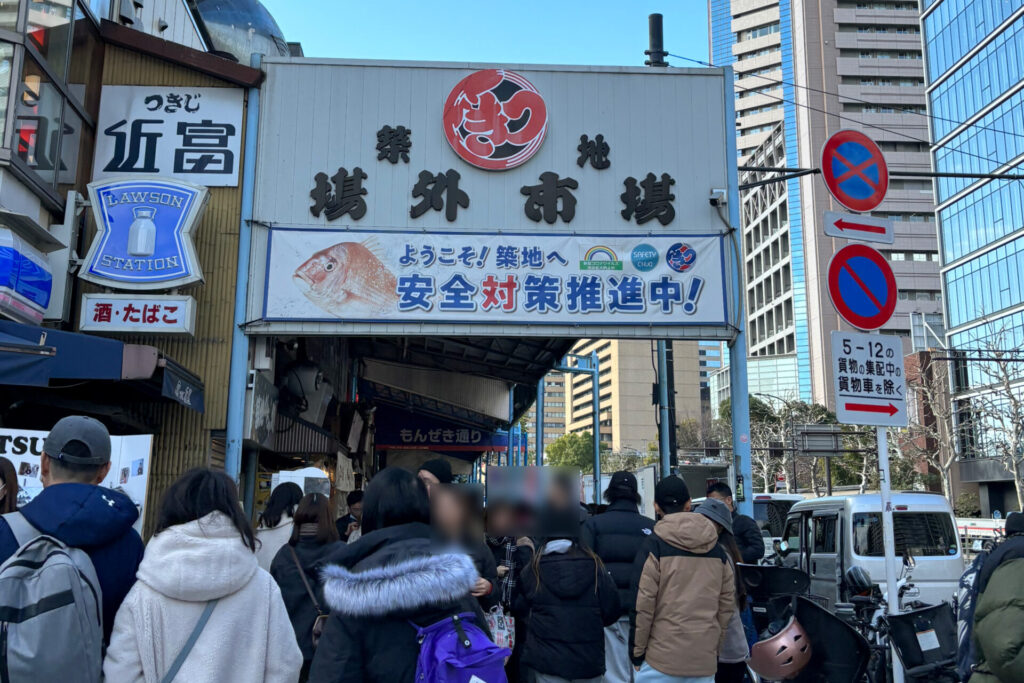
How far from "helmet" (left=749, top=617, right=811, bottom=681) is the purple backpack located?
306cm

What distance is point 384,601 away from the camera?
9.40ft

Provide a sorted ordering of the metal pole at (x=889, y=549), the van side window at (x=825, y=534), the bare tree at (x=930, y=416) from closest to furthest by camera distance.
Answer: the metal pole at (x=889, y=549)
the van side window at (x=825, y=534)
the bare tree at (x=930, y=416)

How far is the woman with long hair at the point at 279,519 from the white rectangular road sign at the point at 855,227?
4176mm

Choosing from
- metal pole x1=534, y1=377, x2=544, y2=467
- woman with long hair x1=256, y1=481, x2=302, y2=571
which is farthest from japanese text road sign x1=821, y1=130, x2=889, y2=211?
metal pole x1=534, y1=377, x2=544, y2=467

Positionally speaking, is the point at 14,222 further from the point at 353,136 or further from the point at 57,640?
the point at 57,640

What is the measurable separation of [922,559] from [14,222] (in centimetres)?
1210

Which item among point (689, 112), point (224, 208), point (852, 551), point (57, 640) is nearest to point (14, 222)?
point (224, 208)

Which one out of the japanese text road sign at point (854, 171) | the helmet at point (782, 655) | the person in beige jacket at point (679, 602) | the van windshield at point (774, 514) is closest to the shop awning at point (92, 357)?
the person in beige jacket at point (679, 602)

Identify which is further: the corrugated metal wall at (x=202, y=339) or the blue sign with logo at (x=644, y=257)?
the blue sign with logo at (x=644, y=257)

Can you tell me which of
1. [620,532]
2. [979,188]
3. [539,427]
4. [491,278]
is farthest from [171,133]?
[979,188]

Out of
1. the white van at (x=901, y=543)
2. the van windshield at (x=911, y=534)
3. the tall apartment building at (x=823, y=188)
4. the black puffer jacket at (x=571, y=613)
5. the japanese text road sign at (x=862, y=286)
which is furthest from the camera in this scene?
the tall apartment building at (x=823, y=188)

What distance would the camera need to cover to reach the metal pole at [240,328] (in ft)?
32.0

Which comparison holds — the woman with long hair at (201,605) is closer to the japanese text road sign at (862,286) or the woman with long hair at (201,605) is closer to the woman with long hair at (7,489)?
the woman with long hair at (7,489)

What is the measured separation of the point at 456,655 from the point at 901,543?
1134 centimetres
